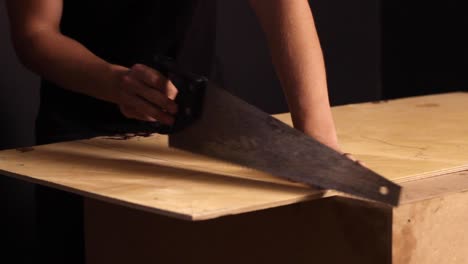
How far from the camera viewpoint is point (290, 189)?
138 cm

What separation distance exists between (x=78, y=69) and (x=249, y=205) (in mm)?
434

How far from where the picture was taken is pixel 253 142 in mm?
1438

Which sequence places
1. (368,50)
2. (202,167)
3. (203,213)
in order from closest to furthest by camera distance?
(203,213) → (202,167) → (368,50)

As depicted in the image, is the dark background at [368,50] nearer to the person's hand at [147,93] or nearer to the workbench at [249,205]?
the workbench at [249,205]

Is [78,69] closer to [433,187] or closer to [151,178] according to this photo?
[151,178]

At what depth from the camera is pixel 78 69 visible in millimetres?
1565

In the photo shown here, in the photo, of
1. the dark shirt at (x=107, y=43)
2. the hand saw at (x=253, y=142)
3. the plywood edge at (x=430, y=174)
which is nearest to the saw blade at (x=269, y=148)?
the hand saw at (x=253, y=142)

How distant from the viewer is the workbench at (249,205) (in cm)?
133

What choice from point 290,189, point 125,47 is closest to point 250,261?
point 290,189

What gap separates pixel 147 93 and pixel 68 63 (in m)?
0.20

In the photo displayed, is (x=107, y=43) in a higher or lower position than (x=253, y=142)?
higher

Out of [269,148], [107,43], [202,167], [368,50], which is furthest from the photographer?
[368,50]

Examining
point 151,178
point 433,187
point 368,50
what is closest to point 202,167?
point 151,178

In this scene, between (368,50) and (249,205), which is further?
(368,50)
